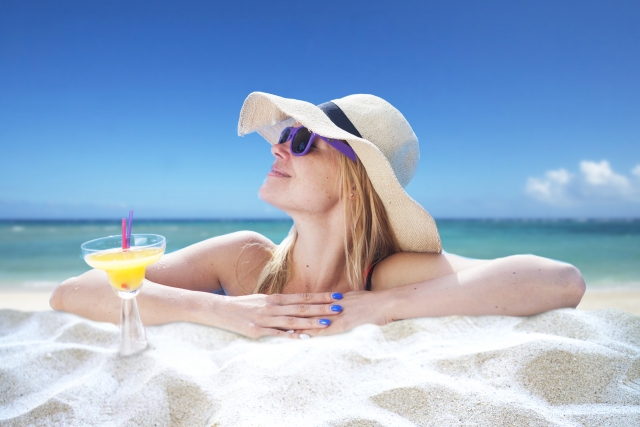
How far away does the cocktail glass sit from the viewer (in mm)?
1777

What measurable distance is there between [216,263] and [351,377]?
1498 millimetres

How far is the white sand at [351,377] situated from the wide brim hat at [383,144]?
58cm

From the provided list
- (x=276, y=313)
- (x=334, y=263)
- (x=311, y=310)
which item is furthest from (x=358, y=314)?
(x=334, y=263)

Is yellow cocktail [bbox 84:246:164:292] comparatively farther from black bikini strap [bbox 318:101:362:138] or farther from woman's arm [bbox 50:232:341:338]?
black bikini strap [bbox 318:101:362:138]

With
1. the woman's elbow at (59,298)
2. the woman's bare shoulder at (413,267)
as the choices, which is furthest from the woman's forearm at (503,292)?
the woman's elbow at (59,298)

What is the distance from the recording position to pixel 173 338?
2.01m

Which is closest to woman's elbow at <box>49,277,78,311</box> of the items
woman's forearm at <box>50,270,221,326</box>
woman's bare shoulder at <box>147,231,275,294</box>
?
woman's forearm at <box>50,270,221,326</box>

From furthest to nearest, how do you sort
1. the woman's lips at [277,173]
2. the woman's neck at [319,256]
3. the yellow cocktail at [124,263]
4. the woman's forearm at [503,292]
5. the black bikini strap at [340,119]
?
the woman's neck at [319,256]
the woman's lips at [277,173]
the black bikini strap at [340,119]
the woman's forearm at [503,292]
the yellow cocktail at [124,263]

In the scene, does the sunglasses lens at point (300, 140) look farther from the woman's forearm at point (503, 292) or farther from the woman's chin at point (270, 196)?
the woman's forearm at point (503, 292)

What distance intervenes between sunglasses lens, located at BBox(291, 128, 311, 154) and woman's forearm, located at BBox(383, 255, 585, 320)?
0.98 meters

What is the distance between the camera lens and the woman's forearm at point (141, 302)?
218 centimetres

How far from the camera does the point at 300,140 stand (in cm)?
240

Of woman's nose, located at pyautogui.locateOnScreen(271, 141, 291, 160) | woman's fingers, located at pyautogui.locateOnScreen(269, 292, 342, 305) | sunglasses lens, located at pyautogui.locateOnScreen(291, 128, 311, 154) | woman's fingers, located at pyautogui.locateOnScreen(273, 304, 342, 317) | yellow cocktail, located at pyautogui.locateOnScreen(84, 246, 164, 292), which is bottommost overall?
woman's fingers, located at pyautogui.locateOnScreen(273, 304, 342, 317)

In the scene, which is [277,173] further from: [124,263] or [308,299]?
[124,263]
